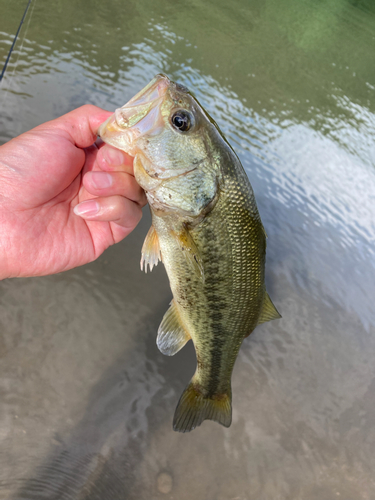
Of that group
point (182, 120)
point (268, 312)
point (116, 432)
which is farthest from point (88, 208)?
point (116, 432)

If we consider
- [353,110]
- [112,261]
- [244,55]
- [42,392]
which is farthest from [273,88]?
[42,392]

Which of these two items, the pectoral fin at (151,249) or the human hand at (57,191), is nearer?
the human hand at (57,191)

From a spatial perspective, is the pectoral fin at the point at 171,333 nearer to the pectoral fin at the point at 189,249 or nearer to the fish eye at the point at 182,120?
the pectoral fin at the point at 189,249

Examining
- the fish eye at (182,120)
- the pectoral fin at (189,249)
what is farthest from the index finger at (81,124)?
the pectoral fin at (189,249)

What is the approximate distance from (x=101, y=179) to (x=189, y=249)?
0.59 m

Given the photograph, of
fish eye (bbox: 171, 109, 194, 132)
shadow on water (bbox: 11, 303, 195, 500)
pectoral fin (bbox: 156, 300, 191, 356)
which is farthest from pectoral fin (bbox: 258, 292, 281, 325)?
shadow on water (bbox: 11, 303, 195, 500)

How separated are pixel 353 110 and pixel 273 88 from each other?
212cm

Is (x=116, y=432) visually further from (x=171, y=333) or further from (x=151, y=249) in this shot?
(x=151, y=249)

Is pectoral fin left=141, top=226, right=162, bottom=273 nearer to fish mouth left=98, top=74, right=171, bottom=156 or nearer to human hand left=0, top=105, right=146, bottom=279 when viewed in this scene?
human hand left=0, top=105, right=146, bottom=279

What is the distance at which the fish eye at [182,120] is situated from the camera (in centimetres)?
146

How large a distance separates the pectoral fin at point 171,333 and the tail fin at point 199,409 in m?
0.31

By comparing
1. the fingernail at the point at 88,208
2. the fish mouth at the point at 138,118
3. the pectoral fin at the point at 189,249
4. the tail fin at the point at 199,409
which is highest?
the fish mouth at the point at 138,118

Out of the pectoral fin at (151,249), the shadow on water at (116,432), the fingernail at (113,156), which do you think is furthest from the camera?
→ the shadow on water at (116,432)

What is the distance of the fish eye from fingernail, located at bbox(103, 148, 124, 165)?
331 mm
